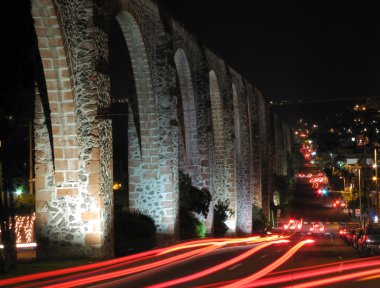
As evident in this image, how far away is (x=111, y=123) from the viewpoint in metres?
19.6

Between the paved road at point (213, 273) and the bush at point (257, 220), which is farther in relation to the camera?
the bush at point (257, 220)

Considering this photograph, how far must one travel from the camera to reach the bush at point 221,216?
3725 centimetres

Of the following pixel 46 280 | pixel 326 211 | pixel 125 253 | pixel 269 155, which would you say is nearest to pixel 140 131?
pixel 125 253

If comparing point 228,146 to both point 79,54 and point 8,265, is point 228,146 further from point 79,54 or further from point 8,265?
point 8,265

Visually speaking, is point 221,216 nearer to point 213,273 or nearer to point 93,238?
point 93,238

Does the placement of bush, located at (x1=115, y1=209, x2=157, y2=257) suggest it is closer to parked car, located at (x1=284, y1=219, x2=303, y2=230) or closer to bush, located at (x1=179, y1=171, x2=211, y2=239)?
bush, located at (x1=179, y1=171, x2=211, y2=239)

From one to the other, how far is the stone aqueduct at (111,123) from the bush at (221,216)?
0.63 metres

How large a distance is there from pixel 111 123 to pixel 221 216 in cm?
1937

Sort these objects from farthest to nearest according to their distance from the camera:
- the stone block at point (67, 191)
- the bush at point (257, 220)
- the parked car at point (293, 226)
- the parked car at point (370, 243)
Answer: the parked car at point (293, 226) → the bush at point (257, 220) → the parked car at point (370, 243) → the stone block at point (67, 191)

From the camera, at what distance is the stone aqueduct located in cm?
1814

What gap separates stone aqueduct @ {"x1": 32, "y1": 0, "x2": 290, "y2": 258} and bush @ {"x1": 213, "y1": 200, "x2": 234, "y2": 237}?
24.7 inches

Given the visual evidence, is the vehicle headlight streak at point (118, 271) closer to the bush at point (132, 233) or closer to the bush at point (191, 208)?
the bush at point (132, 233)

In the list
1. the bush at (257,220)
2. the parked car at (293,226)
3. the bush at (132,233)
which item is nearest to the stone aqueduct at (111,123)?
the bush at (132,233)

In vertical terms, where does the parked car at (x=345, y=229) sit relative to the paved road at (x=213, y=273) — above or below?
below
